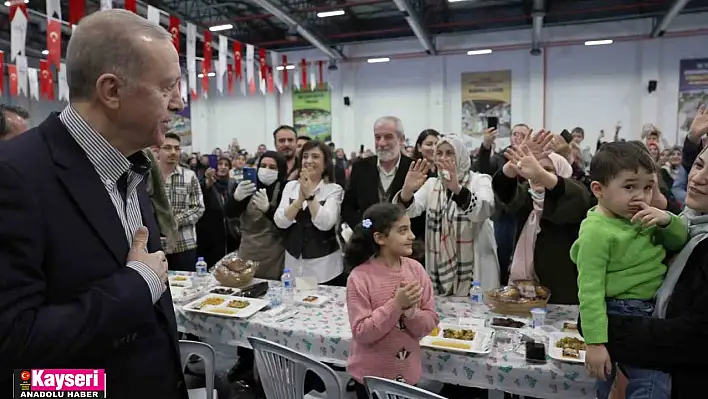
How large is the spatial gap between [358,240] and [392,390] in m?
0.73

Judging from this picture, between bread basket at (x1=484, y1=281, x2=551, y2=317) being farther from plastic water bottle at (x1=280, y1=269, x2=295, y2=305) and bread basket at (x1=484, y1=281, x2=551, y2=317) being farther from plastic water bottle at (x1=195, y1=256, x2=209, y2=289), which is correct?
plastic water bottle at (x1=195, y1=256, x2=209, y2=289)

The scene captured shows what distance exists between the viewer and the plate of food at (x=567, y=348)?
6.17 ft

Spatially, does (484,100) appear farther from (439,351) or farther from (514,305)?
(439,351)

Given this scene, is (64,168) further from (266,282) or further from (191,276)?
(191,276)

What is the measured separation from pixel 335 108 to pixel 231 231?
32.4 ft

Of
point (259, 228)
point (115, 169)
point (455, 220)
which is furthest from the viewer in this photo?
point (259, 228)

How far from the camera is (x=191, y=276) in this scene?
3354 millimetres

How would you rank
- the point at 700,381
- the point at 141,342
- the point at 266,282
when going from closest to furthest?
the point at 141,342, the point at 700,381, the point at 266,282

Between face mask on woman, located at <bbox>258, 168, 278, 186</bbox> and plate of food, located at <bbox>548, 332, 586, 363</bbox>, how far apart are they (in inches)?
88.9

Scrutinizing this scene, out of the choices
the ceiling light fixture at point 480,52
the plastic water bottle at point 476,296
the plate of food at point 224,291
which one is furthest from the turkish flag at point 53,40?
the ceiling light fixture at point 480,52

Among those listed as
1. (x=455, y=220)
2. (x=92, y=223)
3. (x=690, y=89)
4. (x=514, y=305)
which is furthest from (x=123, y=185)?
(x=690, y=89)

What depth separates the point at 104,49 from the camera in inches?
38.0

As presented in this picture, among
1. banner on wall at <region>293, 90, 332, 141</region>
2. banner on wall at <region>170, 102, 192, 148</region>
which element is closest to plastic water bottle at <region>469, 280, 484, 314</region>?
banner on wall at <region>293, 90, 332, 141</region>

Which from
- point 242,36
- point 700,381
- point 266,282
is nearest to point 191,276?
point 266,282
